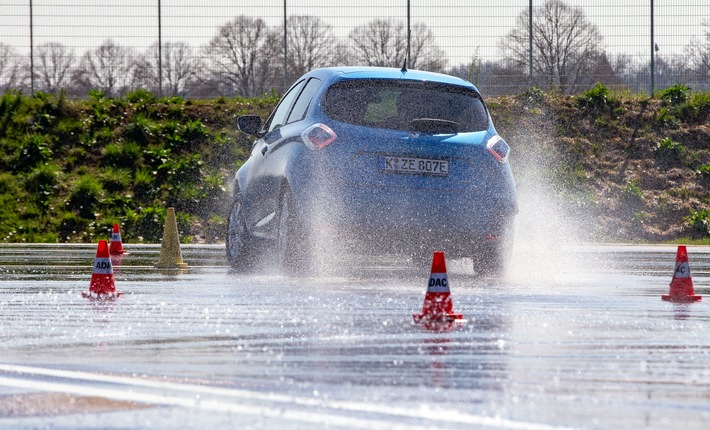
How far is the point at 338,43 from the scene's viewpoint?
99.9 feet

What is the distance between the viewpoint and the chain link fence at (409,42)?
95.2ft

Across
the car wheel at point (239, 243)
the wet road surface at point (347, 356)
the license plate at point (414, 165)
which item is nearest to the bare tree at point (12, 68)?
the car wheel at point (239, 243)

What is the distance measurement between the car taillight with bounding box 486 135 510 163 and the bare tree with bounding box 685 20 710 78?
57.7ft

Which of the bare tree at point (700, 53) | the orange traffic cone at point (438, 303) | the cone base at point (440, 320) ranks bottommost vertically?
the cone base at point (440, 320)

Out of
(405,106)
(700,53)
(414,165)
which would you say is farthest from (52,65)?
(414,165)

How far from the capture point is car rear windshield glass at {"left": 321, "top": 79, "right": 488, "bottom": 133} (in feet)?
40.1

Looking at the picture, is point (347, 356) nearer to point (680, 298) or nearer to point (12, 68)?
point (680, 298)

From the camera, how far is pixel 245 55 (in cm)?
3167

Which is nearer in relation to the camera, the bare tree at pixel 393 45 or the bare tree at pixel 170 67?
the bare tree at pixel 393 45

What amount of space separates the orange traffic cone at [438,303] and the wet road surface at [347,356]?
0.48 feet

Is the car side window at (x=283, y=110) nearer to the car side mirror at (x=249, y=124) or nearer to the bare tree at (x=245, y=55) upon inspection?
the car side mirror at (x=249, y=124)

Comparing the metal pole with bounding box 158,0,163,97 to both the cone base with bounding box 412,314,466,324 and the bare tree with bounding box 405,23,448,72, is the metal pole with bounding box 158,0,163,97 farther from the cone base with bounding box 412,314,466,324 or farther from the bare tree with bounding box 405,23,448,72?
the cone base with bounding box 412,314,466,324

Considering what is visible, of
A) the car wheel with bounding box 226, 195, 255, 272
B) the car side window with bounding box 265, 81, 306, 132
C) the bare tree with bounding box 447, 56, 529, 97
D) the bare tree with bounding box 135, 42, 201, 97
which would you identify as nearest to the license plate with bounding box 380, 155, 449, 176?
the car side window with bounding box 265, 81, 306, 132

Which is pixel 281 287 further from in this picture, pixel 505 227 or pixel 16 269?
pixel 16 269
